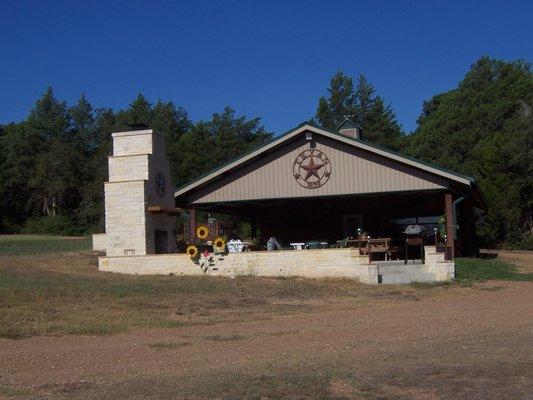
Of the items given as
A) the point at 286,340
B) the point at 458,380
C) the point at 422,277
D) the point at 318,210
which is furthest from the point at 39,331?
the point at 318,210

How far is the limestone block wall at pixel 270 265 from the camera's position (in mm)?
23734

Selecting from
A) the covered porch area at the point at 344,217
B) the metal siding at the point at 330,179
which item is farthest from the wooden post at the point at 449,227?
the covered porch area at the point at 344,217

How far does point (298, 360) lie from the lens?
10.4 meters

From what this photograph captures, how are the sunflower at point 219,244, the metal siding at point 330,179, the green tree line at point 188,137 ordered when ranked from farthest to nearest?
the green tree line at point 188,137
the metal siding at point 330,179
the sunflower at point 219,244

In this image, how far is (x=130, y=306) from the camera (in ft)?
54.1

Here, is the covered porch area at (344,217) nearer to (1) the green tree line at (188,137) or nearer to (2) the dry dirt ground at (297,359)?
(2) the dry dirt ground at (297,359)

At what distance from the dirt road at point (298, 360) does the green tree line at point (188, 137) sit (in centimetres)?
3950

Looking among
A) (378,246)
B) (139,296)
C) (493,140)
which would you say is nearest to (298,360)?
(139,296)

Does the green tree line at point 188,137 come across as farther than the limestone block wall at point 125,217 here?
Yes

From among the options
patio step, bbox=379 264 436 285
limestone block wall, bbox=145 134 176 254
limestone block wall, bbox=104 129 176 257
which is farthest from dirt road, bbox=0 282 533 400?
limestone block wall, bbox=145 134 176 254

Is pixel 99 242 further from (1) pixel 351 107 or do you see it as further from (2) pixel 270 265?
(1) pixel 351 107

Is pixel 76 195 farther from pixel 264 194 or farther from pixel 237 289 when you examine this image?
pixel 237 289

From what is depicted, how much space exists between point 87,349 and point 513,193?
133 ft

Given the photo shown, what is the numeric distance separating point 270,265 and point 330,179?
4.45 m
